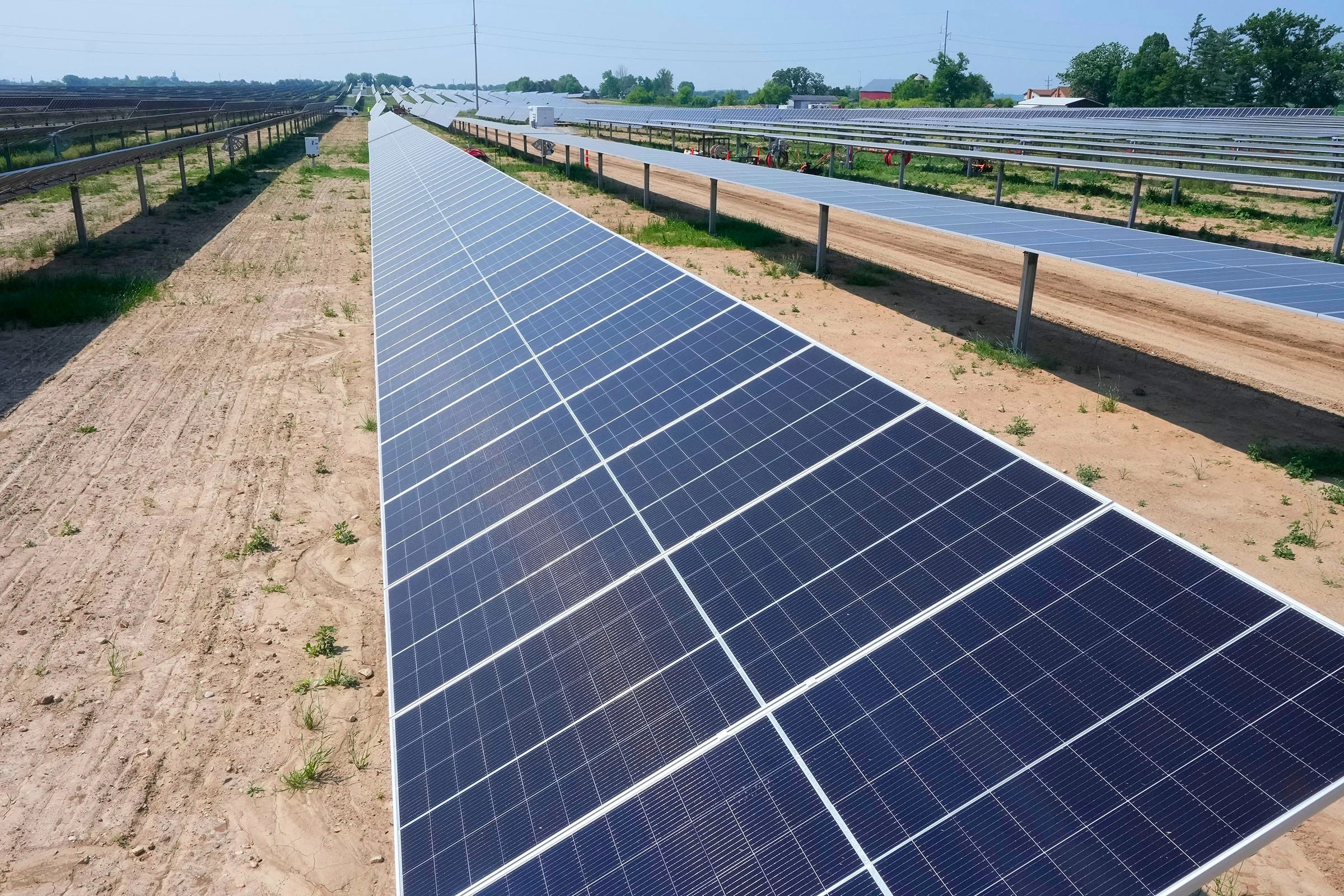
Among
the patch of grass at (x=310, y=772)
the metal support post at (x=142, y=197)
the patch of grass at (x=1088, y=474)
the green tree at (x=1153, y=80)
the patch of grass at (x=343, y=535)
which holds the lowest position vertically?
the patch of grass at (x=310, y=772)

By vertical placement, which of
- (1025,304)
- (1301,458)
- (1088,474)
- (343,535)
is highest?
(1025,304)

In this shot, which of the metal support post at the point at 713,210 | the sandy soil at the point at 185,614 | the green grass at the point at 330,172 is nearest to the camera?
the sandy soil at the point at 185,614

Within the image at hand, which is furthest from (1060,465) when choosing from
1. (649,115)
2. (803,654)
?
(649,115)

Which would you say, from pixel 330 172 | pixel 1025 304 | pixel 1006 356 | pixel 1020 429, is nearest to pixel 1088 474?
pixel 1020 429

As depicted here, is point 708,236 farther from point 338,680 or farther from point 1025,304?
point 338,680

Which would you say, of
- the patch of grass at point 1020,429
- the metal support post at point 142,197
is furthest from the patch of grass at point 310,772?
the metal support post at point 142,197

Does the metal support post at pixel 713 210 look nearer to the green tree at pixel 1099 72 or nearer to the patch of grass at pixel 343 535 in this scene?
the patch of grass at pixel 343 535

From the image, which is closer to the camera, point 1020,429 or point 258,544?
point 258,544

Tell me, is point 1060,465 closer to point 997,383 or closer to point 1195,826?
point 997,383
